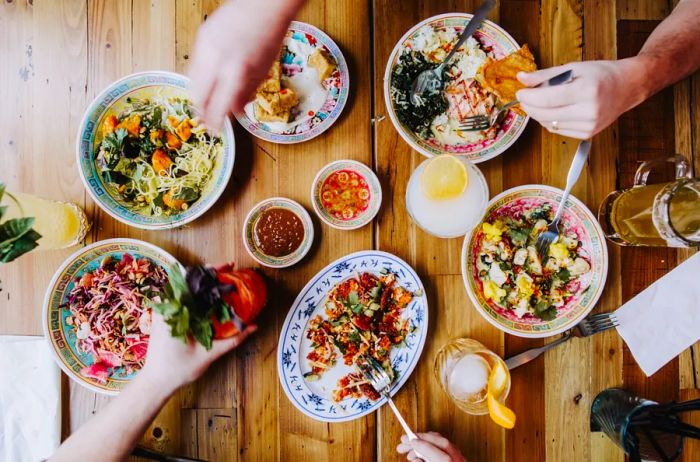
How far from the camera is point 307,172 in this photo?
5.76ft

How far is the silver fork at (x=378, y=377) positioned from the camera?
1.69m

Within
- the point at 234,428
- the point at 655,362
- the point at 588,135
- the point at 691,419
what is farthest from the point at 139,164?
the point at 691,419

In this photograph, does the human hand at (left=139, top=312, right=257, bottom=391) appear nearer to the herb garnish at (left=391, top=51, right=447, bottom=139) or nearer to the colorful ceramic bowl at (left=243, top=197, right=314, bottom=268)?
the colorful ceramic bowl at (left=243, top=197, right=314, bottom=268)

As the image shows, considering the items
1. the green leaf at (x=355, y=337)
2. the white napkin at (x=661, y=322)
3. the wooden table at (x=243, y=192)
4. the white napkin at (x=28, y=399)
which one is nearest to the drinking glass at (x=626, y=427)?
the white napkin at (x=661, y=322)

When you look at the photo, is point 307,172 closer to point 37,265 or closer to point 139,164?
point 139,164

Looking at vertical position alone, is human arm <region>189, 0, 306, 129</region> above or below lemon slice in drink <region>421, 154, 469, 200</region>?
above

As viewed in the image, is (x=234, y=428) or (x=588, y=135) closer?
(x=588, y=135)

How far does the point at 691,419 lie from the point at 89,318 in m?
2.34

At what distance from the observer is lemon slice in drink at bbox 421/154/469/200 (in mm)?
1569

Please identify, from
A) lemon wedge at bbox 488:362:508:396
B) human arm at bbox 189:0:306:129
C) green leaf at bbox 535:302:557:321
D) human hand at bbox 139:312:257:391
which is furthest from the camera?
green leaf at bbox 535:302:557:321

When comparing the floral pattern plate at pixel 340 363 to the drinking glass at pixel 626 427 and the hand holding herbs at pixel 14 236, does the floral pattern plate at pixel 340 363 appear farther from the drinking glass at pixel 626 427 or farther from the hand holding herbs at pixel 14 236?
the hand holding herbs at pixel 14 236

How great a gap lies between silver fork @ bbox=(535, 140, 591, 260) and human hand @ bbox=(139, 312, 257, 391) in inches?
46.3

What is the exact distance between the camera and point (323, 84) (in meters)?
1.71

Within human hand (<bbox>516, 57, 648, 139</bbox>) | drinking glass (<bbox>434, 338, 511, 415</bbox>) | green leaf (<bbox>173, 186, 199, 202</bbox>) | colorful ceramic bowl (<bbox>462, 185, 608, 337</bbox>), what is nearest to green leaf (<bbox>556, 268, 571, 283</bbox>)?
colorful ceramic bowl (<bbox>462, 185, 608, 337</bbox>)
